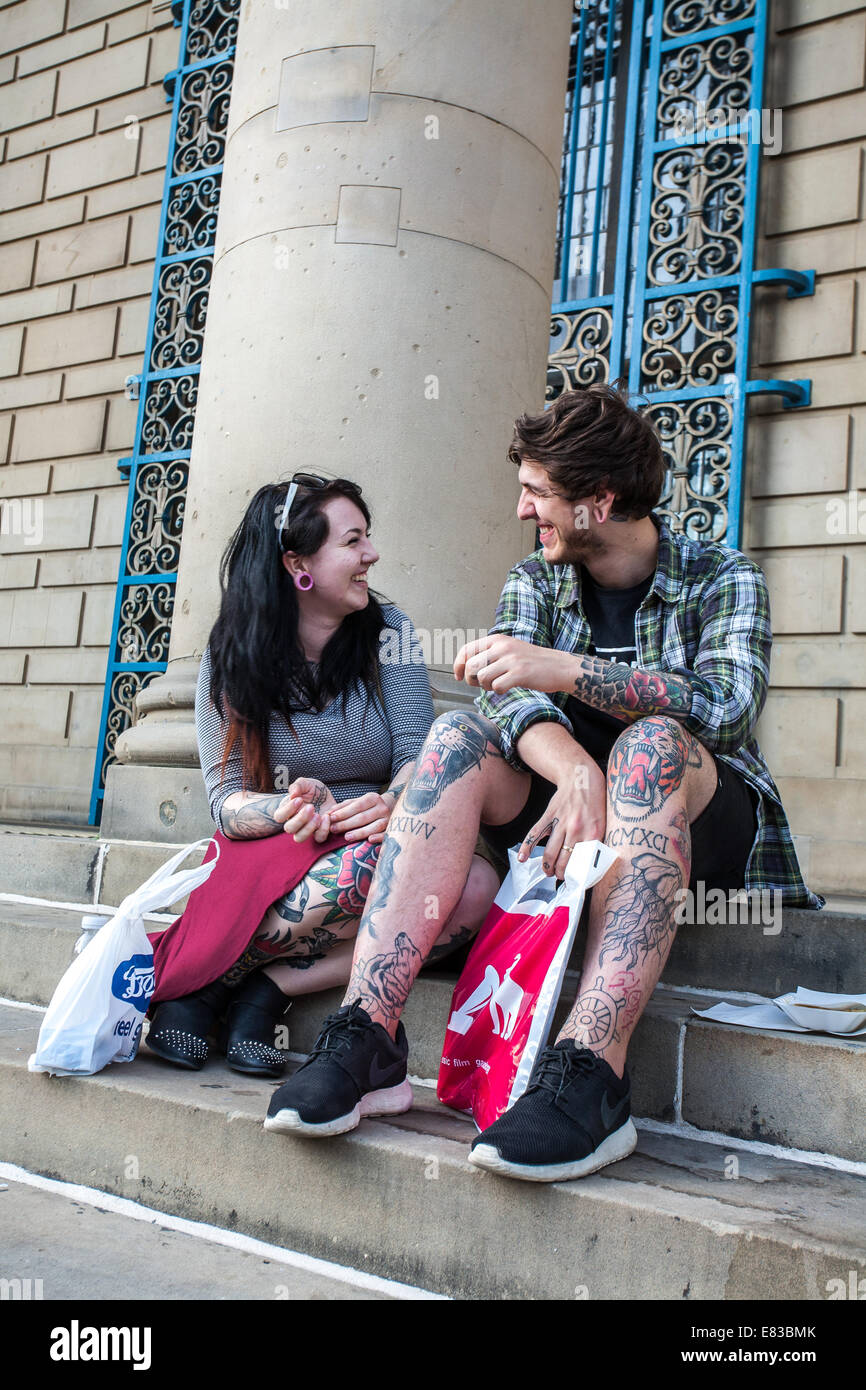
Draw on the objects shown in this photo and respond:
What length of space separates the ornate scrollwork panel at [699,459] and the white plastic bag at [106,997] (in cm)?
431

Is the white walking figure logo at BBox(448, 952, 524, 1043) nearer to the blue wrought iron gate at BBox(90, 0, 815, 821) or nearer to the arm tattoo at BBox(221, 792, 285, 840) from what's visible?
the arm tattoo at BBox(221, 792, 285, 840)

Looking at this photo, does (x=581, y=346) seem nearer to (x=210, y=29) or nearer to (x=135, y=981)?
(x=210, y=29)

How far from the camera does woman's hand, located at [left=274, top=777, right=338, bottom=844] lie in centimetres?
241

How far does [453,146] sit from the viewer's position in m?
3.61

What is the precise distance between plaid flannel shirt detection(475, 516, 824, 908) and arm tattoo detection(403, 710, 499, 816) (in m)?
0.06

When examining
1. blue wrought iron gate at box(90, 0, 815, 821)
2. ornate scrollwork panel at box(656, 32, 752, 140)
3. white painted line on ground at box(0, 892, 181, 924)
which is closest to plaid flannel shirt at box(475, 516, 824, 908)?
white painted line on ground at box(0, 892, 181, 924)

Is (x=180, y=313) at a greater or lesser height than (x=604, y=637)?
greater

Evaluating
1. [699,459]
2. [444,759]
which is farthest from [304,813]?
[699,459]

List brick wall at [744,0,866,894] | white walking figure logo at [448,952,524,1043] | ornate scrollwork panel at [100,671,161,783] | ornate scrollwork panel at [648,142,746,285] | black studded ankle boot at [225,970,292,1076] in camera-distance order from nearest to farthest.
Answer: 1. white walking figure logo at [448,952,524,1043]
2. black studded ankle boot at [225,970,292,1076]
3. brick wall at [744,0,866,894]
4. ornate scrollwork panel at [648,142,746,285]
5. ornate scrollwork panel at [100,671,161,783]

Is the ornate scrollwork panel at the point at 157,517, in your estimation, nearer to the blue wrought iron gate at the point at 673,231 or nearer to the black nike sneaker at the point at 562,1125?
the blue wrought iron gate at the point at 673,231

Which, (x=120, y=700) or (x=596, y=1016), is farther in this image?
(x=120, y=700)

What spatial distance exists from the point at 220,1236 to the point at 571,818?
0.92 meters

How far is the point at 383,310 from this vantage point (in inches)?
139

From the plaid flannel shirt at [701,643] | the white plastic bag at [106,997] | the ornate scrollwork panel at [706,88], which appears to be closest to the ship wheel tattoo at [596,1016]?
the plaid flannel shirt at [701,643]
